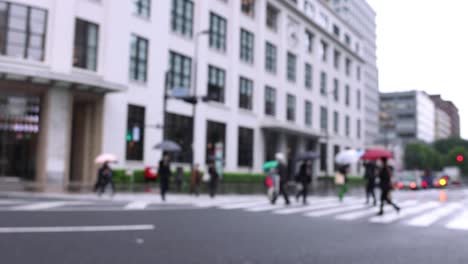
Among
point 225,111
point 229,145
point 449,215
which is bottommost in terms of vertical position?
point 449,215

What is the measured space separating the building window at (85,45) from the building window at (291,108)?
76.0 feet

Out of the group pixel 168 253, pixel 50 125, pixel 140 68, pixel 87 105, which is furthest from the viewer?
pixel 140 68

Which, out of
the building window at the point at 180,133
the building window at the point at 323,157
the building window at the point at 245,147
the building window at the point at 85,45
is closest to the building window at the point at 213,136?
the building window at the point at 180,133

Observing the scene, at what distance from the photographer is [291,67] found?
46562 millimetres

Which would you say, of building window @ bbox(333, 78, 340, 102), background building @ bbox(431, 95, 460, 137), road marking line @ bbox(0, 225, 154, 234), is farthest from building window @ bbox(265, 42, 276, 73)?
background building @ bbox(431, 95, 460, 137)

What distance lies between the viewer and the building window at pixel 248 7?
131ft

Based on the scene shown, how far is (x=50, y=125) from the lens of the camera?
80.1 ft

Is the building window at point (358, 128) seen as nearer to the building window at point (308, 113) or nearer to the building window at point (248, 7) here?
the building window at point (308, 113)

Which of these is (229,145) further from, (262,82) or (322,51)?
(322,51)

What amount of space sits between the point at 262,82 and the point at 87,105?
59.2ft

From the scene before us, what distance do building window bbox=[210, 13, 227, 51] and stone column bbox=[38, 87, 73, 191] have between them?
14.1 meters

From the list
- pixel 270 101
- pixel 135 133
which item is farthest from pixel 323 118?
pixel 135 133

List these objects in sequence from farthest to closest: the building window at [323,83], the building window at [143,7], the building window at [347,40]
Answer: the building window at [347,40]
the building window at [323,83]
the building window at [143,7]

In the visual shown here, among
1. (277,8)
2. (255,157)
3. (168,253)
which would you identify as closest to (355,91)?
(277,8)
